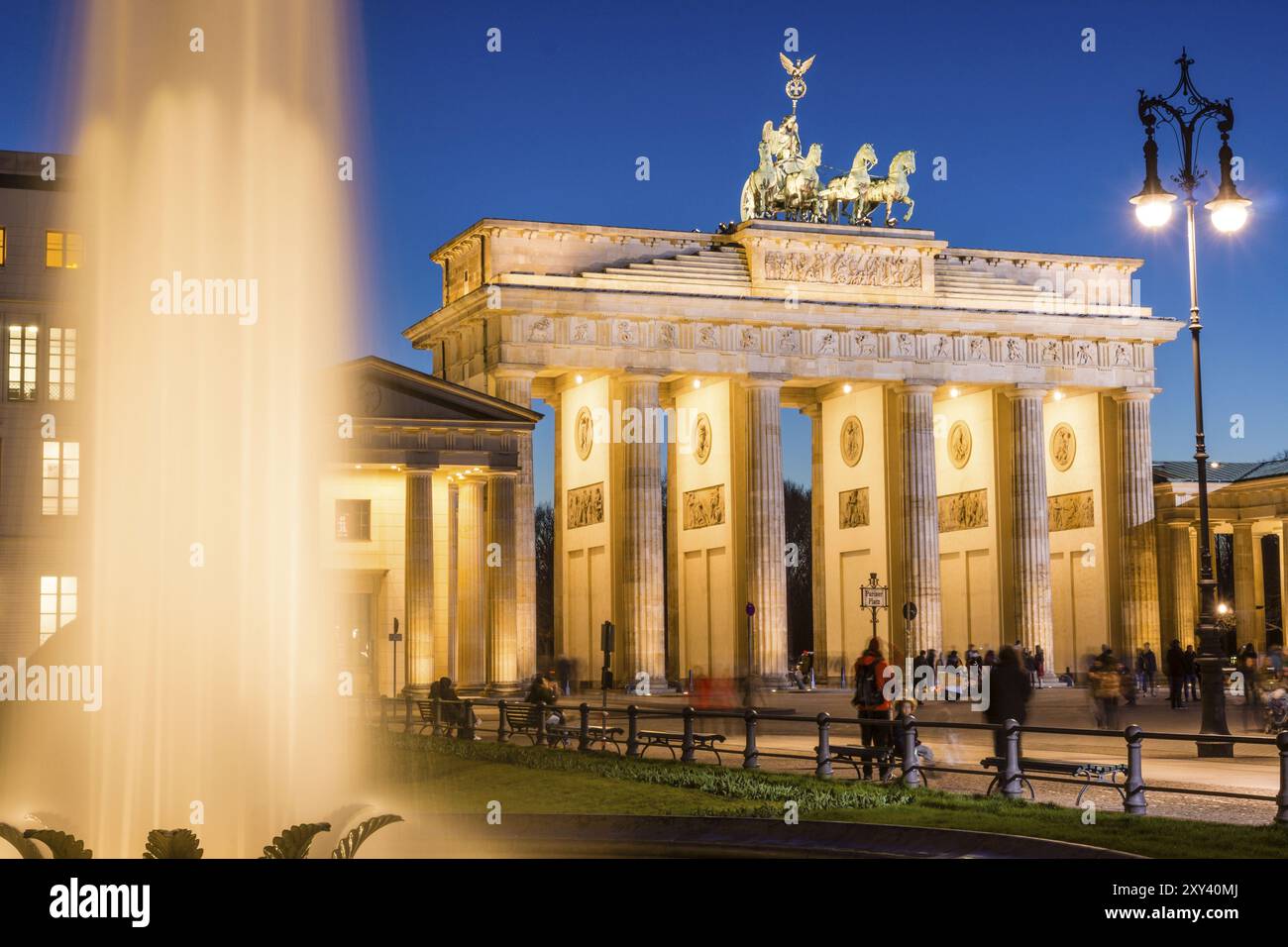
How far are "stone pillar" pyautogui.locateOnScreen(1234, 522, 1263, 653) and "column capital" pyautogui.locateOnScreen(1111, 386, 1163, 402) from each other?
688 cm

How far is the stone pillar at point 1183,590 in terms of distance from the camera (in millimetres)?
75562

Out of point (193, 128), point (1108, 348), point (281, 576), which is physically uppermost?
point (1108, 348)

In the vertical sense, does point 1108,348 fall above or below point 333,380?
above

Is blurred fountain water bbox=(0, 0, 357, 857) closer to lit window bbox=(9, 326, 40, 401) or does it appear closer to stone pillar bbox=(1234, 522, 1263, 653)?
lit window bbox=(9, 326, 40, 401)

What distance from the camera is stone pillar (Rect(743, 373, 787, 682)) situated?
228ft

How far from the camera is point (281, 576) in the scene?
21.3 m

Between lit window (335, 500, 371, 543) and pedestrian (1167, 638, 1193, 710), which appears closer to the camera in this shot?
pedestrian (1167, 638, 1193, 710)

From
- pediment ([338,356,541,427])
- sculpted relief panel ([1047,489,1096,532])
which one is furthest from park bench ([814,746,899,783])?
sculpted relief panel ([1047,489,1096,532])

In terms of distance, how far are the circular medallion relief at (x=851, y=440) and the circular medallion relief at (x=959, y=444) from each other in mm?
5397

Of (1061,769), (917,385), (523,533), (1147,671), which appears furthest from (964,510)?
(1061,769)
